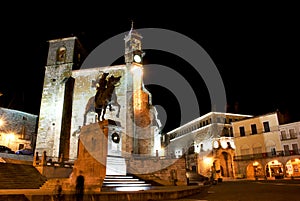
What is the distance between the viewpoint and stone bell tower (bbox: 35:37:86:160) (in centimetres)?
2520

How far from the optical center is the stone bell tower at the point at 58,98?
82.7 feet

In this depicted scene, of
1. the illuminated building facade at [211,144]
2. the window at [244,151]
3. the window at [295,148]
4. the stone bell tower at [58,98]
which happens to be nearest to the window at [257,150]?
the window at [244,151]

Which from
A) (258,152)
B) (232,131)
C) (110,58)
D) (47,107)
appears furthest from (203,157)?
(47,107)

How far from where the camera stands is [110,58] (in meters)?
30.0

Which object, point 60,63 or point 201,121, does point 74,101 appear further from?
point 201,121

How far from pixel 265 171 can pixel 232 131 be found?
8916mm

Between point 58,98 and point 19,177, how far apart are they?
13.8 meters

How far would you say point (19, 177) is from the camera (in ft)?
47.4

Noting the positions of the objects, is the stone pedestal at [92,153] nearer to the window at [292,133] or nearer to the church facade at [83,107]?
the church facade at [83,107]

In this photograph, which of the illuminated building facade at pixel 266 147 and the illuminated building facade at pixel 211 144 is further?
the illuminated building facade at pixel 211 144

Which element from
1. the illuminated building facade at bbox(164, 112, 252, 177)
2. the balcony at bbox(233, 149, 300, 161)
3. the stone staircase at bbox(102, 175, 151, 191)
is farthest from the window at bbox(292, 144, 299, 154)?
the stone staircase at bbox(102, 175, 151, 191)

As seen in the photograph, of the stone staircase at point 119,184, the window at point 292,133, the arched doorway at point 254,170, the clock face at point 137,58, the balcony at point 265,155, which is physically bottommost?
the arched doorway at point 254,170

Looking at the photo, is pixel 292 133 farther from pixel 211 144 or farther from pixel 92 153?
pixel 92 153

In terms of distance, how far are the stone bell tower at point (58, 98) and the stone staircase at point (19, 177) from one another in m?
7.38
